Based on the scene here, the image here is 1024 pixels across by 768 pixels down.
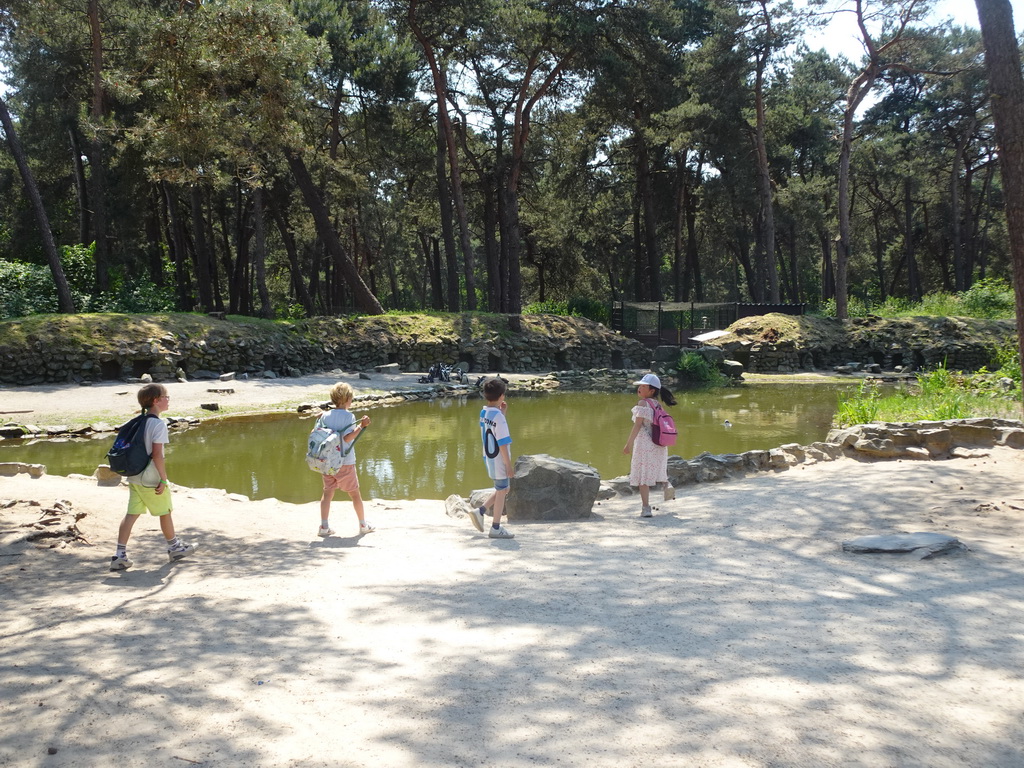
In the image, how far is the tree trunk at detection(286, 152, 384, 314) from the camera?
25562mm

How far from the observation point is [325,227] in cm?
2658

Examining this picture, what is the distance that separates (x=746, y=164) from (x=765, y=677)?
33.6 metres

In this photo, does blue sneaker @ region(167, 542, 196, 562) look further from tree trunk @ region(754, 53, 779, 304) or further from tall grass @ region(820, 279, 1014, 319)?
tall grass @ region(820, 279, 1014, 319)

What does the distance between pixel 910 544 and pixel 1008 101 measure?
4753 mm

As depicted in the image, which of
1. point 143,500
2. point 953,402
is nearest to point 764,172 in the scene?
point 953,402

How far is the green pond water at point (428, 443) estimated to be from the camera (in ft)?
34.5

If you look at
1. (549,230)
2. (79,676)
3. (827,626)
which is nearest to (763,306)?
(549,230)

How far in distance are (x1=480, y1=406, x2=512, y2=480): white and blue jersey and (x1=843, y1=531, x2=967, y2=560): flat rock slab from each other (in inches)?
111

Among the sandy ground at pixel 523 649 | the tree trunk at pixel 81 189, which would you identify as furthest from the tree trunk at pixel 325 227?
the sandy ground at pixel 523 649

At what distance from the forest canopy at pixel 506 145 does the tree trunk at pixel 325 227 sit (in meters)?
0.09

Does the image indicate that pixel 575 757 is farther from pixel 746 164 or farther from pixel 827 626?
pixel 746 164

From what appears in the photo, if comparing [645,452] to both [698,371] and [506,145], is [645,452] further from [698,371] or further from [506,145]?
[506,145]

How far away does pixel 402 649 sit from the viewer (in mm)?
3699

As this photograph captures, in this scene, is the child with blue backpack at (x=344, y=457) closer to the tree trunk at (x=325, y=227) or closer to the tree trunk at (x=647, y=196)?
the tree trunk at (x=325, y=227)
